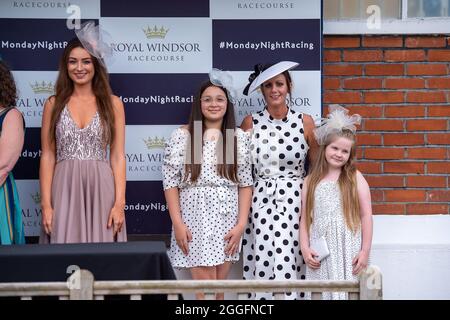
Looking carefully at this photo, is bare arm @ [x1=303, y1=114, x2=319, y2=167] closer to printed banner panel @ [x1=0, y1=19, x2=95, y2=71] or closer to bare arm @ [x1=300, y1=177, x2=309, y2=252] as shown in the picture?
bare arm @ [x1=300, y1=177, x2=309, y2=252]

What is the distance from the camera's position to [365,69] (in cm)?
549

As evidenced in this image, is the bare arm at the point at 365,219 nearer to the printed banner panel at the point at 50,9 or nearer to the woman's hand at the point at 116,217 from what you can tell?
the woman's hand at the point at 116,217

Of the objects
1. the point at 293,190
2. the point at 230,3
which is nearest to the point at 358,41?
the point at 230,3

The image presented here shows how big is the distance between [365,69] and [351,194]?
1197 millimetres

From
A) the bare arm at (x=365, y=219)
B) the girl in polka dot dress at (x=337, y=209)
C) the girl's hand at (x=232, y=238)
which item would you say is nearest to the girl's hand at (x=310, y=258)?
the girl in polka dot dress at (x=337, y=209)

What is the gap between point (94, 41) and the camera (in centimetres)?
494

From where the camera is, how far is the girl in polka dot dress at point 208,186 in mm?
4809

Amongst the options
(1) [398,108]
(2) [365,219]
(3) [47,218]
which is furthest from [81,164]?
(1) [398,108]

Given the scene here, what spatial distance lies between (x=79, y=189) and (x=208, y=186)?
0.77 m

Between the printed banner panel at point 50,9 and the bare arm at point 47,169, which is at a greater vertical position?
the printed banner panel at point 50,9

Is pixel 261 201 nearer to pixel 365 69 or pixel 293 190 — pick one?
pixel 293 190

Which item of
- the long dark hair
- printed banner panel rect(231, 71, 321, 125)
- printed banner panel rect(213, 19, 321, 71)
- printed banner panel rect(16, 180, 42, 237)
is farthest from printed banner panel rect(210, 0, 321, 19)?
printed banner panel rect(16, 180, 42, 237)

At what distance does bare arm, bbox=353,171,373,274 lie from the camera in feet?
15.1

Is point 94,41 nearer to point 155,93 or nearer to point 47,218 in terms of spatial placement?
→ point 155,93
